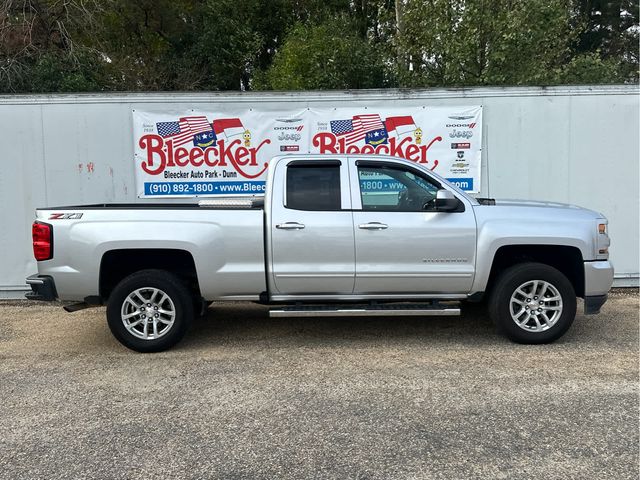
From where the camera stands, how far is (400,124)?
7953mm

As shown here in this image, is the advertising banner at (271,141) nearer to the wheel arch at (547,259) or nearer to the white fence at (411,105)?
the white fence at (411,105)

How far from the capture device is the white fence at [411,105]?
25.3 feet

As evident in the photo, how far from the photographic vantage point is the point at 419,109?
793 cm

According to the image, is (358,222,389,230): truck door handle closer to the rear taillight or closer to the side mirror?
the side mirror

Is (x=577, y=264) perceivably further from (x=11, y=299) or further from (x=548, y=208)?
(x=11, y=299)

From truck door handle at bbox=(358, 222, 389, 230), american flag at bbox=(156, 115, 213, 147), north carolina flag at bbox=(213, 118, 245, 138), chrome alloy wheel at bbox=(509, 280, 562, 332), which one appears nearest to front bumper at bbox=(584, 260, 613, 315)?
chrome alloy wheel at bbox=(509, 280, 562, 332)

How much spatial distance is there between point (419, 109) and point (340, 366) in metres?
4.47

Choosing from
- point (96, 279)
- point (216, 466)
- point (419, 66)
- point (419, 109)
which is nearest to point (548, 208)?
point (419, 109)

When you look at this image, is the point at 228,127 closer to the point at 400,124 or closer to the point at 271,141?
the point at 271,141

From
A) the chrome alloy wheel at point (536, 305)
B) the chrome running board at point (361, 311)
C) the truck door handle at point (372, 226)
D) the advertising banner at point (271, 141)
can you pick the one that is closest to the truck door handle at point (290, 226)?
the truck door handle at point (372, 226)

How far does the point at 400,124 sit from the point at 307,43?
5317 millimetres

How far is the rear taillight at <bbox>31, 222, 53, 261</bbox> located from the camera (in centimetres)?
512

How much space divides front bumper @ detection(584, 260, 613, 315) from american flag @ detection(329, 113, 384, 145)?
3719 millimetres

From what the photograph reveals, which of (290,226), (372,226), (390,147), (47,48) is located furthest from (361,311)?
(47,48)
